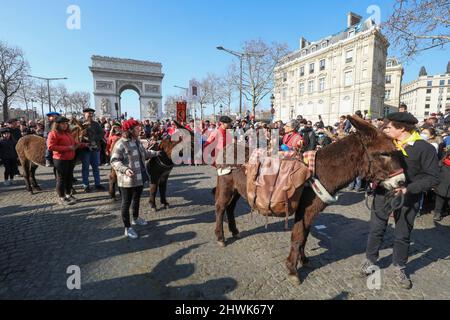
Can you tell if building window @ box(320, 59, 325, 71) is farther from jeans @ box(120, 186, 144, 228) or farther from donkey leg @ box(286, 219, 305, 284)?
donkey leg @ box(286, 219, 305, 284)

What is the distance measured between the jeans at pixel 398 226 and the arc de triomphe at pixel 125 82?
49725 mm

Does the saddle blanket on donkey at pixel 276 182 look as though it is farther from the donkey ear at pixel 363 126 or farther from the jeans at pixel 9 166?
the jeans at pixel 9 166

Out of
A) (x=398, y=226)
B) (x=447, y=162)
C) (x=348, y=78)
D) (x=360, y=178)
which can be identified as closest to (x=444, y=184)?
(x=447, y=162)

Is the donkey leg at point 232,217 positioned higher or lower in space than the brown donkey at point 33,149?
lower

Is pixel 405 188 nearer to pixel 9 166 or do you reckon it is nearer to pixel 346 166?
pixel 346 166

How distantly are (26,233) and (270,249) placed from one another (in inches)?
178

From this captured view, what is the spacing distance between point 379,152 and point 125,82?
5887 cm

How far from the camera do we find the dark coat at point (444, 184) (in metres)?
5.11

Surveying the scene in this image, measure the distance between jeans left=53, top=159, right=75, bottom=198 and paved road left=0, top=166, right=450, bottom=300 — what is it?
1.65 ft

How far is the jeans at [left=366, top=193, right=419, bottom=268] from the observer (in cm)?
295

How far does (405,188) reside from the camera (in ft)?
8.54

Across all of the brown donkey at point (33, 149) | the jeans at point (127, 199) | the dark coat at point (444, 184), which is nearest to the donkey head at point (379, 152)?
the jeans at point (127, 199)

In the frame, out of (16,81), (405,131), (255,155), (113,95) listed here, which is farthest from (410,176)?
(113,95)

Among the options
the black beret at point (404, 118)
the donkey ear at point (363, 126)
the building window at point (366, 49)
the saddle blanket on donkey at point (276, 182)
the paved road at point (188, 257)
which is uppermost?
the building window at point (366, 49)
